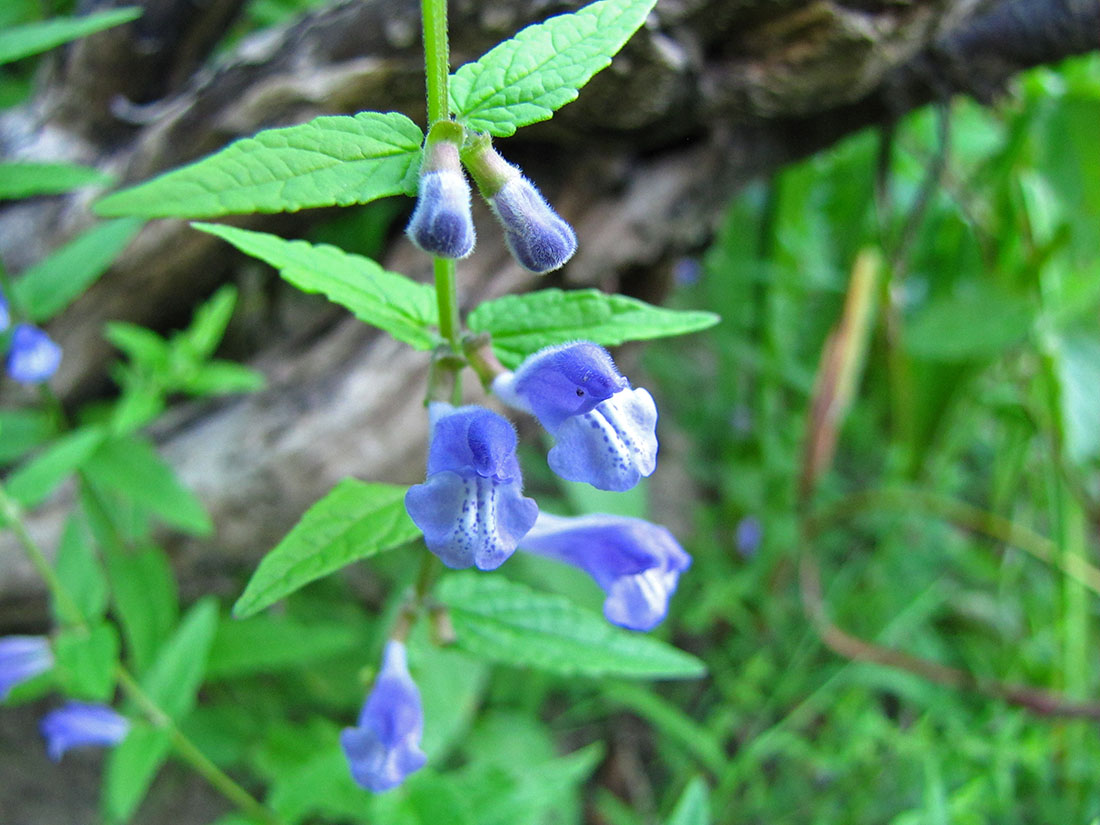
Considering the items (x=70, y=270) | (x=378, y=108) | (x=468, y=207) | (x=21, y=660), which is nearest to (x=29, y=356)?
(x=70, y=270)

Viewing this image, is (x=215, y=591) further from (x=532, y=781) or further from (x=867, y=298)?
(x=867, y=298)

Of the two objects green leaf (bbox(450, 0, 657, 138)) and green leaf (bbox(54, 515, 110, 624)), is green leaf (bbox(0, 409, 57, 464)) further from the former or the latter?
green leaf (bbox(450, 0, 657, 138))

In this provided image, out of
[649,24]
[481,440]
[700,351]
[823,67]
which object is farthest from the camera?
[700,351]

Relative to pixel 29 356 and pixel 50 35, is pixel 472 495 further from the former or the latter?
pixel 29 356

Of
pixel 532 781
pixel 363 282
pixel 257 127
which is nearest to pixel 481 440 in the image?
pixel 363 282

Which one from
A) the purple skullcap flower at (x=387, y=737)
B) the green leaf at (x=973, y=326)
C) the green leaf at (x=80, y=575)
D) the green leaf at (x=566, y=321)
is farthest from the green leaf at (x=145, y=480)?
the green leaf at (x=973, y=326)

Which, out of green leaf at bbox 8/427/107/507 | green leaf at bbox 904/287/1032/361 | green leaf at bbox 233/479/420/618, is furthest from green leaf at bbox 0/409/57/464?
green leaf at bbox 904/287/1032/361
